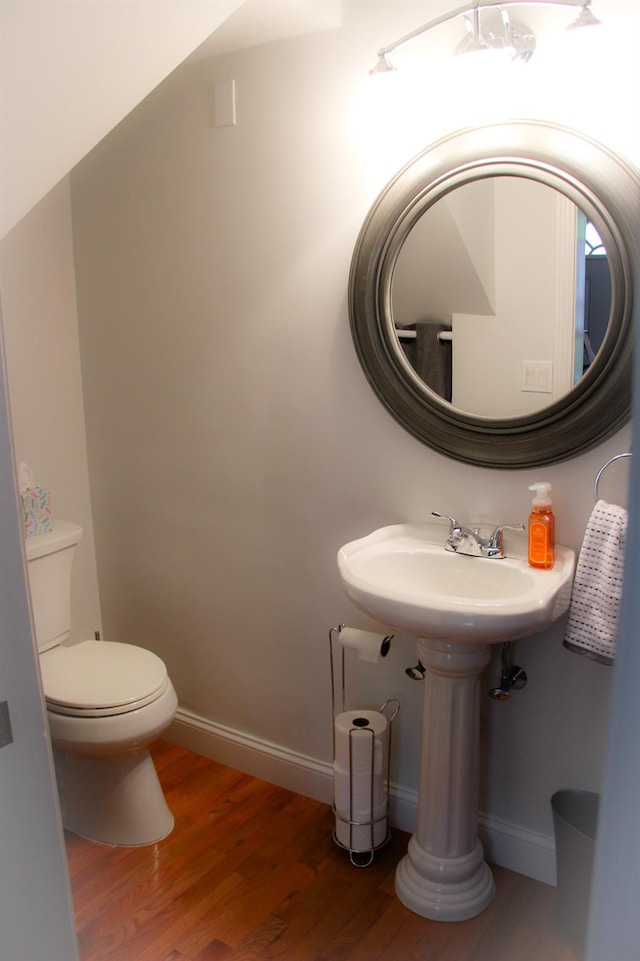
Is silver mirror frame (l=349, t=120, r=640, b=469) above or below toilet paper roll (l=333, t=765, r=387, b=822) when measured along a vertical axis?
above

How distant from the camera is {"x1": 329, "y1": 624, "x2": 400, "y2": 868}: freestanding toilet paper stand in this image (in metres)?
2.12

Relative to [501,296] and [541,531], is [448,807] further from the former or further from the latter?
[501,296]

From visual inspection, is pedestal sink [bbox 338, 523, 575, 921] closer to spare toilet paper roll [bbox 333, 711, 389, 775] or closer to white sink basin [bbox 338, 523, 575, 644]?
white sink basin [bbox 338, 523, 575, 644]

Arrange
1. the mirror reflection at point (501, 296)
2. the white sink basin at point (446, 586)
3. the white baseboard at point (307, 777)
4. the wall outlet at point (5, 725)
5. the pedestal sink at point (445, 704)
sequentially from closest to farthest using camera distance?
the wall outlet at point (5, 725) < the white sink basin at point (446, 586) < the mirror reflection at point (501, 296) < the pedestal sink at point (445, 704) < the white baseboard at point (307, 777)

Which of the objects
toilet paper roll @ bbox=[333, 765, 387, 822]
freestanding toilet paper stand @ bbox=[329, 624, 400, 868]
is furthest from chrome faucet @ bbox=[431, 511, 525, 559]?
toilet paper roll @ bbox=[333, 765, 387, 822]

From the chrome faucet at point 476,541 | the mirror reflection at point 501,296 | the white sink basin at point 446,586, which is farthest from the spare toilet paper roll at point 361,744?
the mirror reflection at point 501,296

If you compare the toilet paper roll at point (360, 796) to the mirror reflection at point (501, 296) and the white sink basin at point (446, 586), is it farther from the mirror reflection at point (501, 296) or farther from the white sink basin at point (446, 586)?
the mirror reflection at point (501, 296)

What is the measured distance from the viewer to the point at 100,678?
7.46ft

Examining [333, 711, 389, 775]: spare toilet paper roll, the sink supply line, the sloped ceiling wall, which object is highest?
the sloped ceiling wall

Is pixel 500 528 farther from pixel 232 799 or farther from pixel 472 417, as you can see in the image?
pixel 232 799

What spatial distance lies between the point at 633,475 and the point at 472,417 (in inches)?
58.5

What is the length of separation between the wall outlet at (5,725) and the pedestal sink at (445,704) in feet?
2.90

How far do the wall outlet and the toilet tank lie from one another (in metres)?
1.31

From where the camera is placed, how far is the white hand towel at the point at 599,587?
169 centimetres
